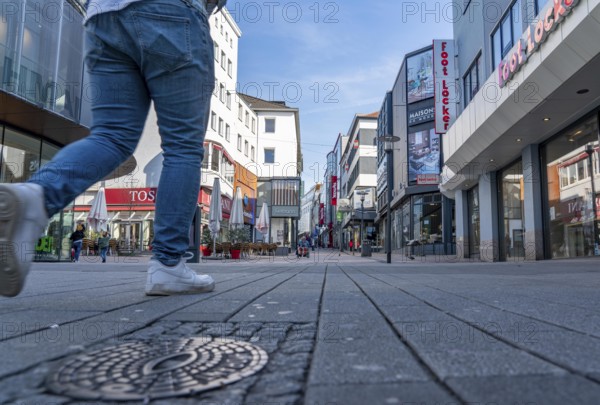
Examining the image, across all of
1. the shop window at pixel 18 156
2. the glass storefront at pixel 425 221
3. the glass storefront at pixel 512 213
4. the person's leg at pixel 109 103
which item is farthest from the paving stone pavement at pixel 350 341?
the glass storefront at pixel 425 221

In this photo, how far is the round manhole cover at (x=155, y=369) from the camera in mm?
866

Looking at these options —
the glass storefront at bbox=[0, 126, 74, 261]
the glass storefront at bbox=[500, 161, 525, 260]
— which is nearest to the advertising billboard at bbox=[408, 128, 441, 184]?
the glass storefront at bbox=[500, 161, 525, 260]

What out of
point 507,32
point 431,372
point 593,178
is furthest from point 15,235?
point 507,32

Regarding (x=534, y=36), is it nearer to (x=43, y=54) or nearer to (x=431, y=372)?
(x=431, y=372)

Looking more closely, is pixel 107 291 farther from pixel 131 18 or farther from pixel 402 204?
pixel 402 204

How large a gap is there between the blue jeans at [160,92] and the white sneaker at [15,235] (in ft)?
1.26

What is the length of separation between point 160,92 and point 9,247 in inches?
42.4

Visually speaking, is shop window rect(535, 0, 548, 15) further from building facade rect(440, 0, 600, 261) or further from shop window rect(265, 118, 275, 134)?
shop window rect(265, 118, 275, 134)

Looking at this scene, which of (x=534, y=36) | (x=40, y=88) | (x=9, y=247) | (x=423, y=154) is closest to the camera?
(x=9, y=247)

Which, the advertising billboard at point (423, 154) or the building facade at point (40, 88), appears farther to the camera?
the advertising billboard at point (423, 154)

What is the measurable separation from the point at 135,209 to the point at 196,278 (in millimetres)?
25996

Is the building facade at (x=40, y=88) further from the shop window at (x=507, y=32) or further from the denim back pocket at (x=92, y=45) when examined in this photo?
the shop window at (x=507, y=32)

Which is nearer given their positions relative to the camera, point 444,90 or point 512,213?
point 512,213

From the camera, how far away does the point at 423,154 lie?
94.2 ft
